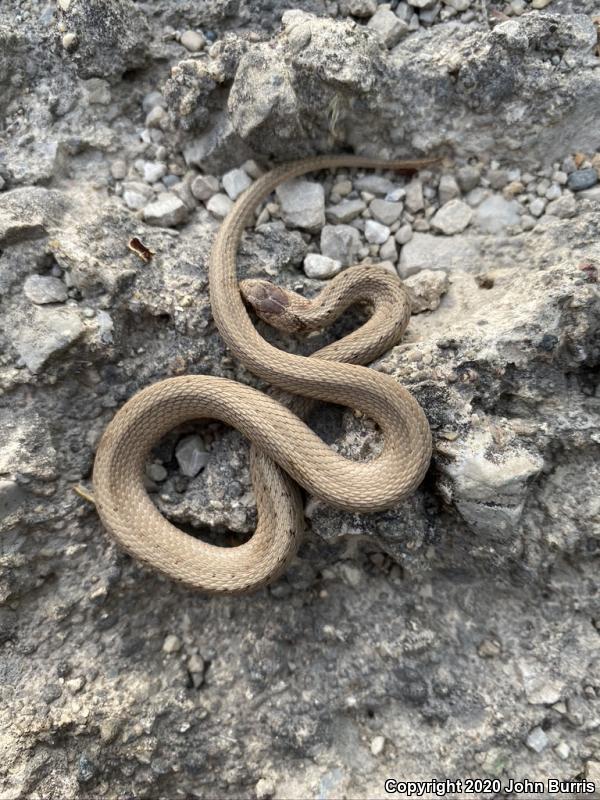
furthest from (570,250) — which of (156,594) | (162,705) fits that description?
(162,705)

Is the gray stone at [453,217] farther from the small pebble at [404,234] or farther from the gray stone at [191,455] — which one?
the gray stone at [191,455]

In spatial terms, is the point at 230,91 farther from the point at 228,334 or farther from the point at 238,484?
the point at 238,484

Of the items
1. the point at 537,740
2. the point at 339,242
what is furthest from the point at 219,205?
the point at 537,740

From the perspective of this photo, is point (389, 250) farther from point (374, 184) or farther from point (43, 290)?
point (43, 290)

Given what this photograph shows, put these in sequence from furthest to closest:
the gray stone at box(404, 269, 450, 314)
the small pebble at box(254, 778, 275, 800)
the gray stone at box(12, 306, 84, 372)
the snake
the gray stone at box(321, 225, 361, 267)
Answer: the gray stone at box(321, 225, 361, 267)
the gray stone at box(404, 269, 450, 314)
the small pebble at box(254, 778, 275, 800)
the gray stone at box(12, 306, 84, 372)
the snake

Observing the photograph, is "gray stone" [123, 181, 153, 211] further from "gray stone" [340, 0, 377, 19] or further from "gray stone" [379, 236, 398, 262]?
"gray stone" [340, 0, 377, 19]

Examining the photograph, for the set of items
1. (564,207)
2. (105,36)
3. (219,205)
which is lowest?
(564,207)

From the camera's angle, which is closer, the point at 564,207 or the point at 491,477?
the point at 491,477

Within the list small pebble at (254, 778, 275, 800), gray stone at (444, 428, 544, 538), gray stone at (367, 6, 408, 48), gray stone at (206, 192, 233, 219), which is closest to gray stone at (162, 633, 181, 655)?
small pebble at (254, 778, 275, 800)
